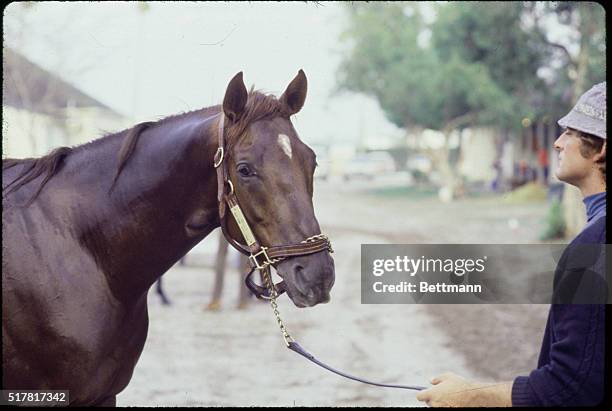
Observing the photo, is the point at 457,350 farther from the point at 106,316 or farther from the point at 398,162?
the point at 398,162

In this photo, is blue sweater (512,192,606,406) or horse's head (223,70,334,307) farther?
horse's head (223,70,334,307)

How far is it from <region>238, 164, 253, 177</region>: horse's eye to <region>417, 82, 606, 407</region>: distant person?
3.63 feet

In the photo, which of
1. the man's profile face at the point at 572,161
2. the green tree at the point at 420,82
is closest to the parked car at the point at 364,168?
the green tree at the point at 420,82

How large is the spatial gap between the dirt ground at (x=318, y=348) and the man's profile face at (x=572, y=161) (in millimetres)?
3586

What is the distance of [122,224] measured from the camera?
279cm

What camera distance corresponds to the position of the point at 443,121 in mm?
28531

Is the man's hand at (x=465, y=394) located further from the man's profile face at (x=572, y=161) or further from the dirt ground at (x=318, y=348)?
the dirt ground at (x=318, y=348)

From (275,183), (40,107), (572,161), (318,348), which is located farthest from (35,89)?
(572,161)

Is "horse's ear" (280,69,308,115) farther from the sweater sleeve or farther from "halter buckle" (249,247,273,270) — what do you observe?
the sweater sleeve

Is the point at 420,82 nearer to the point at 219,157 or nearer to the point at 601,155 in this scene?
the point at 219,157

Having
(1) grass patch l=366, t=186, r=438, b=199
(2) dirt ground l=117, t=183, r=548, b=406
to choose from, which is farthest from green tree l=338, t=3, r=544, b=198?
(2) dirt ground l=117, t=183, r=548, b=406

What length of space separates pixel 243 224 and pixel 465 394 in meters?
1.11

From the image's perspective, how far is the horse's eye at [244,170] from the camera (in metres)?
2.60

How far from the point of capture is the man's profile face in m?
2.05
